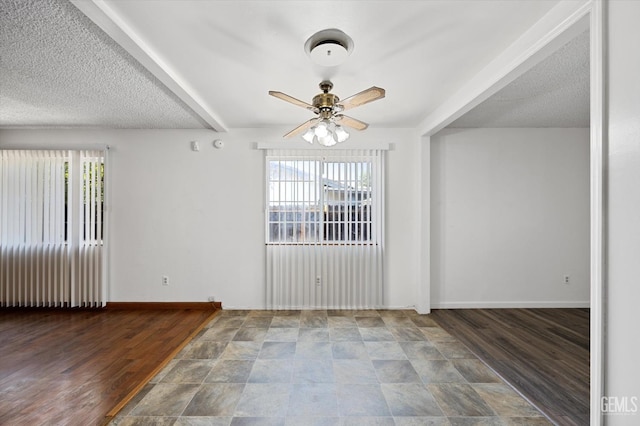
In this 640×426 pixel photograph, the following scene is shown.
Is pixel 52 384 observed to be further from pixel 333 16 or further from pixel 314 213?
pixel 333 16

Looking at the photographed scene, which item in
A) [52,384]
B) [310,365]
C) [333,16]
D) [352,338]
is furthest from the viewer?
[352,338]

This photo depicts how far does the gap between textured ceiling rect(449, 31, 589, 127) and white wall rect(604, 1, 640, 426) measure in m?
0.81

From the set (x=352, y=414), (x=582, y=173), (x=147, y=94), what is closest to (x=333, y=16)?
(x=147, y=94)

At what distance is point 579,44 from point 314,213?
2.98 m

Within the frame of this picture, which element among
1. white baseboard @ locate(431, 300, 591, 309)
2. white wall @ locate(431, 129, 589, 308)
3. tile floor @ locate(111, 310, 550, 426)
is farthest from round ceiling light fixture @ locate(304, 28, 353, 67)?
white baseboard @ locate(431, 300, 591, 309)

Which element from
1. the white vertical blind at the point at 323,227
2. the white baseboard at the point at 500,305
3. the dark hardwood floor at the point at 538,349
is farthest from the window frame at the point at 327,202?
the dark hardwood floor at the point at 538,349

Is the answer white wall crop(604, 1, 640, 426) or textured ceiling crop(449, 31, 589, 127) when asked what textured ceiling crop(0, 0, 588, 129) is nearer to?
textured ceiling crop(449, 31, 589, 127)

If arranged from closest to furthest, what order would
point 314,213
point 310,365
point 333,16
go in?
point 333,16
point 310,365
point 314,213

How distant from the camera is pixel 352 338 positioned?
3.12 m

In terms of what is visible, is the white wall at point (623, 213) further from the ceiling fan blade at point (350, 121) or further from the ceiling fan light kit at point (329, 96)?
the ceiling fan blade at point (350, 121)

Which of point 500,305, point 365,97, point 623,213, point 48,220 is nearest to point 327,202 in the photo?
point 365,97

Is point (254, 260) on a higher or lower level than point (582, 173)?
lower

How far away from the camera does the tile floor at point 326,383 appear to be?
1.93 meters

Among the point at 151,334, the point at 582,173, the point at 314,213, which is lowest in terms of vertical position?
the point at 151,334
